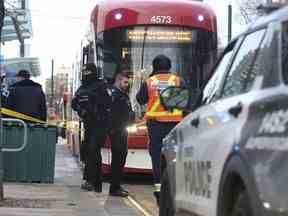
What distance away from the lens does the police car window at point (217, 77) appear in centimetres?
586

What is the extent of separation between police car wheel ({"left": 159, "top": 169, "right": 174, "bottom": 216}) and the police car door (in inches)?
26.2

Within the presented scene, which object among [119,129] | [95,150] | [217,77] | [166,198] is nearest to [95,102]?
[119,129]

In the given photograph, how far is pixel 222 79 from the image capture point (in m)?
5.80

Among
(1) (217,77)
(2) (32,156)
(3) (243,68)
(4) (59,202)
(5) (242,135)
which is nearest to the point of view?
(5) (242,135)

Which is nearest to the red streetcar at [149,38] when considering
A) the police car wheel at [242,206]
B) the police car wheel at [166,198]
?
the police car wheel at [166,198]

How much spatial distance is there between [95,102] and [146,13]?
12.9 ft

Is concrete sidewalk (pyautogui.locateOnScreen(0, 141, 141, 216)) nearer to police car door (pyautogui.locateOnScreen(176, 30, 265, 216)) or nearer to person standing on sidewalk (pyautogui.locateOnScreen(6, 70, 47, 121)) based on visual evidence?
person standing on sidewalk (pyautogui.locateOnScreen(6, 70, 47, 121))

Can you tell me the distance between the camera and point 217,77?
6094mm

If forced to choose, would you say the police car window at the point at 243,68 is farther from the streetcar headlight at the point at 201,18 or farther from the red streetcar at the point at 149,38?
the streetcar headlight at the point at 201,18

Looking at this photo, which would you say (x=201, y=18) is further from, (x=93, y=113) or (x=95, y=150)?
(x=95, y=150)

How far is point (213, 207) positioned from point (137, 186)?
26.6 ft

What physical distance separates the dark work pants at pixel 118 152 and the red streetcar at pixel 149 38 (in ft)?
8.66

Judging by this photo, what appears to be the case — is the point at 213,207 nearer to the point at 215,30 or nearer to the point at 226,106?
the point at 226,106

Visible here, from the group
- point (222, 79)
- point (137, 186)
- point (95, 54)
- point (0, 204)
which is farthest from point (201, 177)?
point (95, 54)
